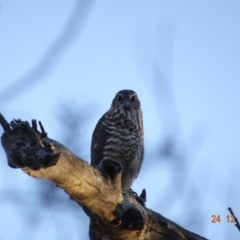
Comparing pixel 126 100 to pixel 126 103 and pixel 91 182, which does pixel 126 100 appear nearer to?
pixel 126 103

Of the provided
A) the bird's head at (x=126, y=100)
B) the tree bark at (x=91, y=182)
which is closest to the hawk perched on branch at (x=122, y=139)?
the bird's head at (x=126, y=100)

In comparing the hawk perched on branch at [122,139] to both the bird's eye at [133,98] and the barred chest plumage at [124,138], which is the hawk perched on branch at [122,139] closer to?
the barred chest plumage at [124,138]

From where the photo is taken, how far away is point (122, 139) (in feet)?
21.9

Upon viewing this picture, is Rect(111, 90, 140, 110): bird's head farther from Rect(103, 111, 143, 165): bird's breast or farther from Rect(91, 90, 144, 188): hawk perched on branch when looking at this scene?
Rect(103, 111, 143, 165): bird's breast

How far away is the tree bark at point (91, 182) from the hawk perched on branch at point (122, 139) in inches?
100

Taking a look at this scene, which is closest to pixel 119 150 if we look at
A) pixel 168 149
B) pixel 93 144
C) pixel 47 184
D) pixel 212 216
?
pixel 93 144

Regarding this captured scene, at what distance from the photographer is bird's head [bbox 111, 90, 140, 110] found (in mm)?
7242

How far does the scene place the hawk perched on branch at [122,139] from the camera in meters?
6.50

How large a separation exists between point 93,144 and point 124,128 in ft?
1.23

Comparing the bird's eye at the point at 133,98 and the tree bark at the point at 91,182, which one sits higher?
the bird's eye at the point at 133,98

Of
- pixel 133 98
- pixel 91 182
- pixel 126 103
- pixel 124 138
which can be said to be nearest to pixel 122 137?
pixel 124 138

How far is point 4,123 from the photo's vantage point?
273 cm

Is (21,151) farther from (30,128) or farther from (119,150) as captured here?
(119,150)

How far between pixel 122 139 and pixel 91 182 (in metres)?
3.43
